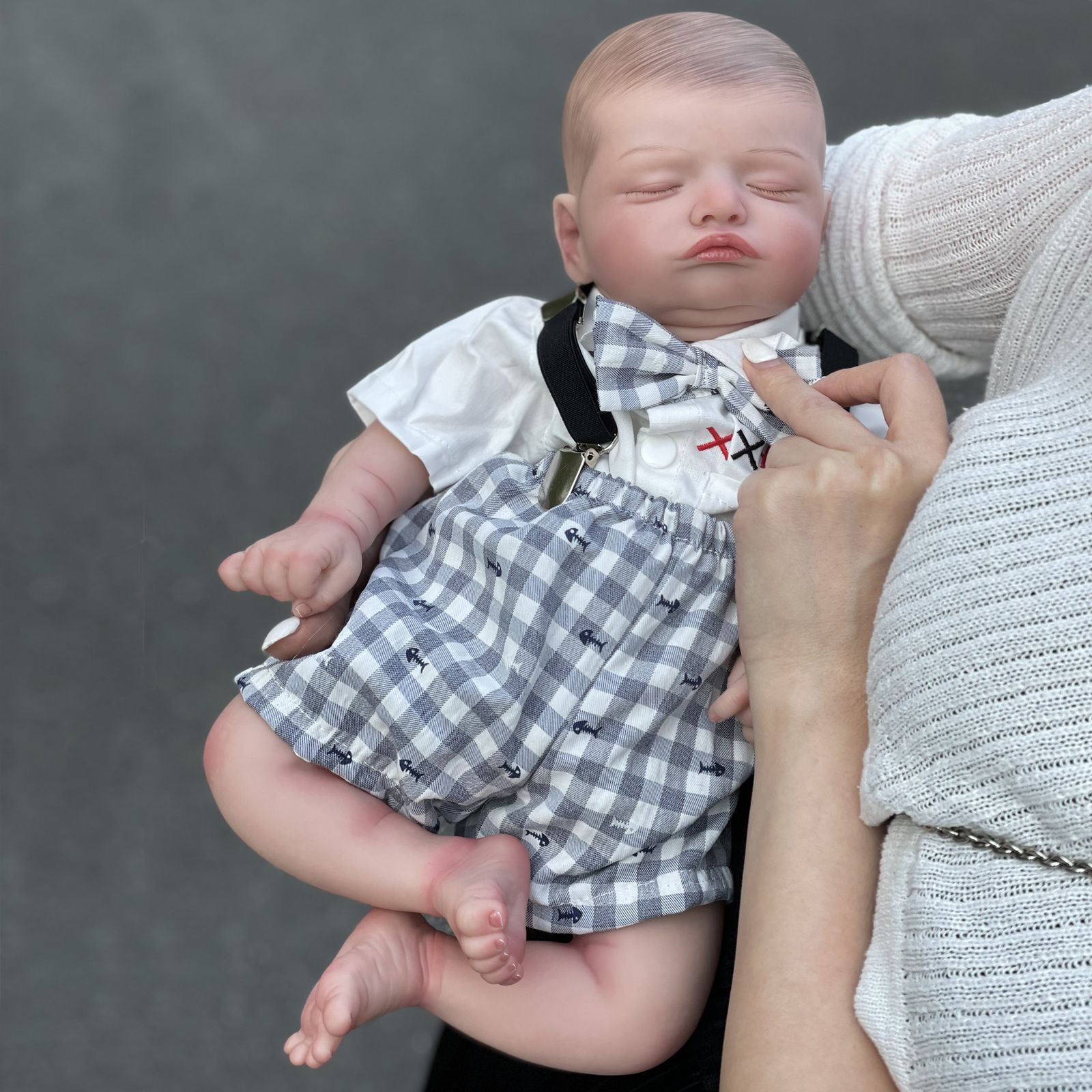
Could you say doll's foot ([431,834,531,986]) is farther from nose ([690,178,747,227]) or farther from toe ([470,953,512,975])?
nose ([690,178,747,227])

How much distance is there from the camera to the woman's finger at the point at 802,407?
2.57 feet

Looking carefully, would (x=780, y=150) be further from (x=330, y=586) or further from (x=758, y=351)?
(x=330, y=586)

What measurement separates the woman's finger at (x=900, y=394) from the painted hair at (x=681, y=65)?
0.76 feet

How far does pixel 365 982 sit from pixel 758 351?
57 centimetres

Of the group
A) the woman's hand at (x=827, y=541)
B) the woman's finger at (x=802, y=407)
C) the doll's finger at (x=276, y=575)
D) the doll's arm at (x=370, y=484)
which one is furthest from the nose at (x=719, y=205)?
the doll's finger at (x=276, y=575)

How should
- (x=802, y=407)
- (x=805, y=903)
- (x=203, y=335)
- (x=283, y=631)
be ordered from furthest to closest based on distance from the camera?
1. (x=203, y=335)
2. (x=283, y=631)
3. (x=802, y=407)
4. (x=805, y=903)

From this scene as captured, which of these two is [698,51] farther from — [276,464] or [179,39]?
[179,39]

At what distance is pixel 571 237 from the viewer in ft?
3.33

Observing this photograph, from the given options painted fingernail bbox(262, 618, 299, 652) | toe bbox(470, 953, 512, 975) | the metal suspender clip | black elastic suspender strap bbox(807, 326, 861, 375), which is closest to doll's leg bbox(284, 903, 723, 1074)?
toe bbox(470, 953, 512, 975)

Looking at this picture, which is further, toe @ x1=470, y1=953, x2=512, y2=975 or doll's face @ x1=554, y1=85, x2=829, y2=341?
doll's face @ x1=554, y1=85, x2=829, y2=341

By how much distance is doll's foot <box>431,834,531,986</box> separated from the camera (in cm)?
77

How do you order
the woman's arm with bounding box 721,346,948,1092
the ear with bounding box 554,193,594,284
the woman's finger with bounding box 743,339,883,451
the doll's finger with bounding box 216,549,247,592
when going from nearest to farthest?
the woman's arm with bounding box 721,346,948,1092
the woman's finger with bounding box 743,339,883,451
the doll's finger with bounding box 216,549,247,592
the ear with bounding box 554,193,594,284

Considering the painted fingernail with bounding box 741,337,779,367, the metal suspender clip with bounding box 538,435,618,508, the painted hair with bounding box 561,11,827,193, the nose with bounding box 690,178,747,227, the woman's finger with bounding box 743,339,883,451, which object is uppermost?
the painted hair with bounding box 561,11,827,193

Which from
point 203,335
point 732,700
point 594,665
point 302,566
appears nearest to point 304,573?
point 302,566
